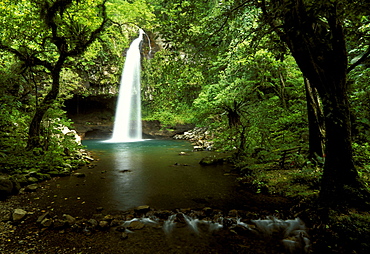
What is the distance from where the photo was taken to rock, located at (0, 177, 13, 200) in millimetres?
4305

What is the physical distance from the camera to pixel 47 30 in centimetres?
711

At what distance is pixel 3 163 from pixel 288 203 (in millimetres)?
7820

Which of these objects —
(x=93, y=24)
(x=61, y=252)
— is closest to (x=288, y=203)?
(x=61, y=252)

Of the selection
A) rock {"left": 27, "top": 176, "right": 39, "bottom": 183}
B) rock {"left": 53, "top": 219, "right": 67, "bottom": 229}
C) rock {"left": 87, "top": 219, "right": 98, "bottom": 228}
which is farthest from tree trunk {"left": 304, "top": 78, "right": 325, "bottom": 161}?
rock {"left": 27, "top": 176, "right": 39, "bottom": 183}

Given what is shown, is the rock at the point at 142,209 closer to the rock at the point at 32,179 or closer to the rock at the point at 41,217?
the rock at the point at 41,217

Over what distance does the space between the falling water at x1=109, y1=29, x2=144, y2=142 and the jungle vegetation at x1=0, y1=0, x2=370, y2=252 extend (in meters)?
10.2

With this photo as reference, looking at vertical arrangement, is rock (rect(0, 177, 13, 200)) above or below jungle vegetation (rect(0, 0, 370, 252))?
below

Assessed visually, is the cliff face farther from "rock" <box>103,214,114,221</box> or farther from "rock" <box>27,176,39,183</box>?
"rock" <box>103,214,114,221</box>

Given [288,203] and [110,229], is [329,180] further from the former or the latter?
[110,229]

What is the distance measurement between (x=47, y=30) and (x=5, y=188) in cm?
569

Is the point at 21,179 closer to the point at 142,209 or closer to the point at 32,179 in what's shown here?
the point at 32,179

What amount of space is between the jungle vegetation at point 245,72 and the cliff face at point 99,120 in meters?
10.3

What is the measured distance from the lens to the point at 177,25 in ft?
12.1

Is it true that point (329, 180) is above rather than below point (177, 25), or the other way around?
below
